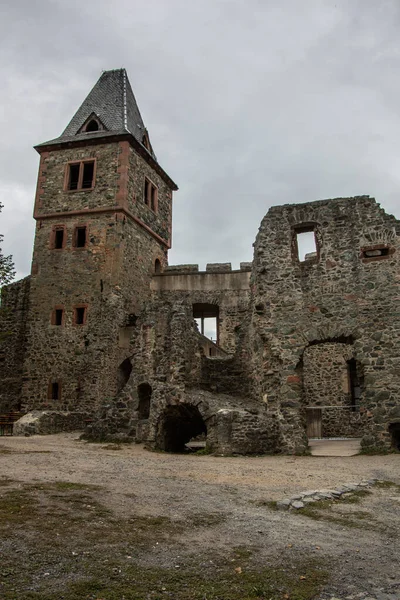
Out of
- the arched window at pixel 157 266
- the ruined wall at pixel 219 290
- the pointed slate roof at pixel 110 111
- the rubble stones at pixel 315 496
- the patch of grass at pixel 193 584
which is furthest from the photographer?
the arched window at pixel 157 266

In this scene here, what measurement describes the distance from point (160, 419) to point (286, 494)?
683 centimetres

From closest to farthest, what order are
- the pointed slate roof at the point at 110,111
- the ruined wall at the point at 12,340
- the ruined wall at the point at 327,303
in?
the ruined wall at the point at 327,303 < the ruined wall at the point at 12,340 < the pointed slate roof at the point at 110,111

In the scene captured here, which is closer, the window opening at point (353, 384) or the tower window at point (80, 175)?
the window opening at point (353, 384)

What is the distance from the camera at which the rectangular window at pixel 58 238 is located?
77.2 feet

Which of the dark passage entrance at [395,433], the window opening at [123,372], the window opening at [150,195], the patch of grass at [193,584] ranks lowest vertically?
the patch of grass at [193,584]

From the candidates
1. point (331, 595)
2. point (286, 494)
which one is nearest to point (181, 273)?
point (286, 494)

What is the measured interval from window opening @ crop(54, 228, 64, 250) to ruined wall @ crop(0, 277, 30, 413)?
244 centimetres

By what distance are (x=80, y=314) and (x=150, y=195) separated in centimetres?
794

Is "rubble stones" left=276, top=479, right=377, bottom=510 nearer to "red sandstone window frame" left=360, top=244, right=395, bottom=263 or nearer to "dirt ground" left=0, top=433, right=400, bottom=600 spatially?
"dirt ground" left=0, top=433, right=400, bottom=600

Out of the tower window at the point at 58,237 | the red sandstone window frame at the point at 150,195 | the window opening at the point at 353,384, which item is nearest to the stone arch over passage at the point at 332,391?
the window opening at the point at 353,384

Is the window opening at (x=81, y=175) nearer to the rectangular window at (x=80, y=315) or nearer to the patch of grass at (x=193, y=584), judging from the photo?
the rectangular window at (x=80, y=315)

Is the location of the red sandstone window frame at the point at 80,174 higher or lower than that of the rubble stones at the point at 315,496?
higher

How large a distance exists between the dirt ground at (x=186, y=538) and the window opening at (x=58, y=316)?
46.9ft

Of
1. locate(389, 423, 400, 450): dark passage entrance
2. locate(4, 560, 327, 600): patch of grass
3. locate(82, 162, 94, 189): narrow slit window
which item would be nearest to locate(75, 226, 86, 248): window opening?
locate(82, 162, 94, 189): narrow slit window
